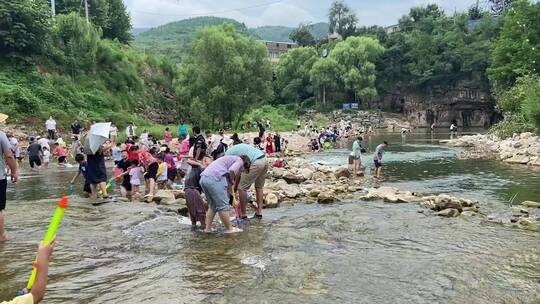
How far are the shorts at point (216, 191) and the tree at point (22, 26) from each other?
33056mm

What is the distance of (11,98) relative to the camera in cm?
3031

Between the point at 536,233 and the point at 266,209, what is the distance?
20.0 feet

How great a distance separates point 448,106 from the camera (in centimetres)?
8575

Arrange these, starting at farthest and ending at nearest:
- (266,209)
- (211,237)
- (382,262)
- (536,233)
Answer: (266,209)
(536,233)
(211,237)
(382,262)

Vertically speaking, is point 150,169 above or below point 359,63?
below

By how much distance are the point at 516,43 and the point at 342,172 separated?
4313 centimetres

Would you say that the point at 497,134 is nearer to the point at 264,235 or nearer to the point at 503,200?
the point at 503,200

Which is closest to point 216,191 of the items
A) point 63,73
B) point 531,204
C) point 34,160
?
point 531,204

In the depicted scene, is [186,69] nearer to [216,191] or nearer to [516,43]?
[516,43]

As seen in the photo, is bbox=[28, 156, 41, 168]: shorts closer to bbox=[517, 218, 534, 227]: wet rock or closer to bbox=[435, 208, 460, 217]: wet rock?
bbox=[435, 208, 460, 217]: wet rock

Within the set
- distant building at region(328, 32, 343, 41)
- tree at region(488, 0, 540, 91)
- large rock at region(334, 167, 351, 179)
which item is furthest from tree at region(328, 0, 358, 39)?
large rock at region(334, 167, 351, 179)

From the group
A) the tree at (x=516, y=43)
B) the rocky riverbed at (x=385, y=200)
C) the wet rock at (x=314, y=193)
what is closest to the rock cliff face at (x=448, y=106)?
the tree at (x=516, y=43)

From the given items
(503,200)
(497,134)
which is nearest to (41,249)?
(503,200)

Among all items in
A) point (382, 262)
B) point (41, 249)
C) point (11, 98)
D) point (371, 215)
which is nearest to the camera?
point (41, 249)
